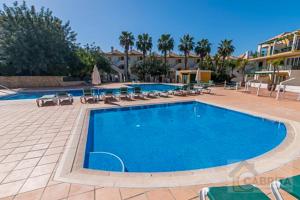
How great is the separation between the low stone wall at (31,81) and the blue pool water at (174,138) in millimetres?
20690

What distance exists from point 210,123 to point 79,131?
673 centimetres

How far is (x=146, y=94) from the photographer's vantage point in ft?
49.0

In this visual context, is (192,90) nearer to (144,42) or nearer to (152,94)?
(152,94)

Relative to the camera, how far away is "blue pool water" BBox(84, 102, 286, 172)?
16.4ft

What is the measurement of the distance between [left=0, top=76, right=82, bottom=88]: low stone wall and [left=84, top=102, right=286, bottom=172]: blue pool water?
67.9 ft

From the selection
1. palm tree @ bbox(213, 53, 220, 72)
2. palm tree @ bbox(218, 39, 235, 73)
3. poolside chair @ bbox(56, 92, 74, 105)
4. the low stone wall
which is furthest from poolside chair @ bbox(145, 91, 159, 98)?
palm tree @ bbox(218, 39, 235, 73)

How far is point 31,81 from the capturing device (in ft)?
79.7

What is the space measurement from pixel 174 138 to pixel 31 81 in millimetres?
26656

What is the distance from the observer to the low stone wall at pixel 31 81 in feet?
75.7

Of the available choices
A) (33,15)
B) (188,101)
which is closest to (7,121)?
(188,101)

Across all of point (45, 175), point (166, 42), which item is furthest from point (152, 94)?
point (166, 42)

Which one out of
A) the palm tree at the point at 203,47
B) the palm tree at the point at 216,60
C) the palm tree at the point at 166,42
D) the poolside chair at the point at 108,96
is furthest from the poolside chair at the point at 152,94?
the palm tree at the point at 203,47

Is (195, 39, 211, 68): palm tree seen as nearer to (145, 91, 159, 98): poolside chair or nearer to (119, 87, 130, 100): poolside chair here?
(145, 91, 159, 98): poolside chair

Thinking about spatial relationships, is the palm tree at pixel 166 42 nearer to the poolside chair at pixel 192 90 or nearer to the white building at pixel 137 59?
the white building at pixel 137 59
